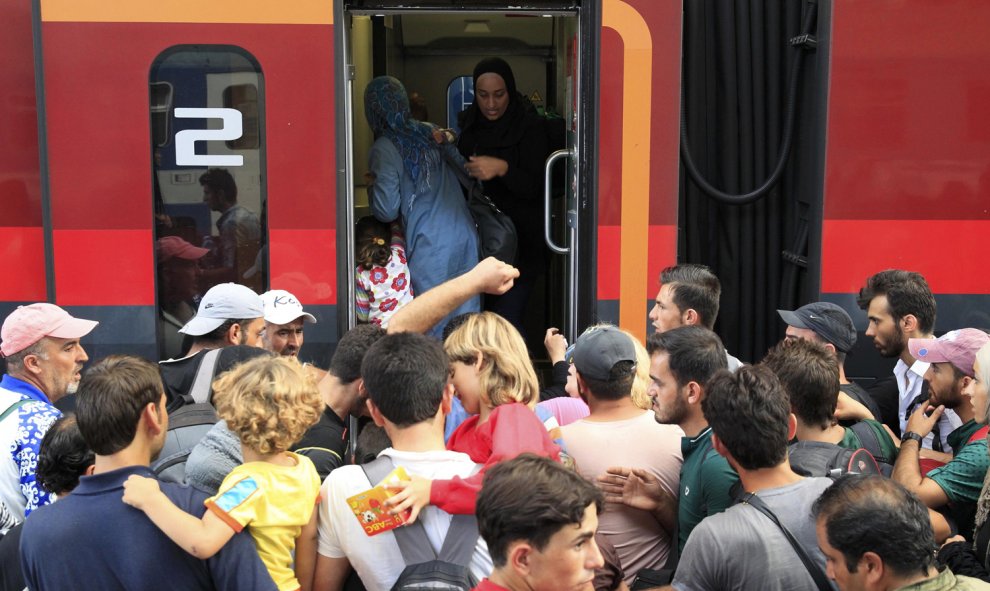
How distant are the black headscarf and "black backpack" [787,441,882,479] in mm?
2960

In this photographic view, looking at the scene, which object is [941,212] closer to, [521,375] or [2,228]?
[521,375]

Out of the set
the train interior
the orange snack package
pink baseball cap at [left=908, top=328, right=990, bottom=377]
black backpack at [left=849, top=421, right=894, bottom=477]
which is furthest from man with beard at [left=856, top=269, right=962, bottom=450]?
the train interior

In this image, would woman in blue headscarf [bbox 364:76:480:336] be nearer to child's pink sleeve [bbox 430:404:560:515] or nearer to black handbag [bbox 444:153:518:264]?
black handbag [bbox 444:153:518:264]

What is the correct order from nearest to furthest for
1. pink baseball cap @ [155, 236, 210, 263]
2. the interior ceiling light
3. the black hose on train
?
1. pink baseball cap @ [155, 236, 210, 263]
2. the black hose on train
3. the interior ceiling light

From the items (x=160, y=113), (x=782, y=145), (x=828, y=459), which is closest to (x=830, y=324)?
(x=828, y=459)

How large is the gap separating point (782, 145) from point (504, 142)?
1.36 m

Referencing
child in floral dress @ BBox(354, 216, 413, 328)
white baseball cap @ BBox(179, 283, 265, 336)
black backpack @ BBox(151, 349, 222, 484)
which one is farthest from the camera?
child in floral dress @ BBox(354, 216, 413, 328)

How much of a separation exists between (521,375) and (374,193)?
8.27 ft

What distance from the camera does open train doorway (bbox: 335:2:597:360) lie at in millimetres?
4562

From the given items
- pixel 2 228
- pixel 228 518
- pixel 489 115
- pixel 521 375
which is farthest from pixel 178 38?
pixel 228 518

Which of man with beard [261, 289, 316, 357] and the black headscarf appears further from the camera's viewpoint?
the black headscarf

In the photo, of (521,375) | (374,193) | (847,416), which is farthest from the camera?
(374,193)

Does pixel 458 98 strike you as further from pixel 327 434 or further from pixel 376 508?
pixel 376 508

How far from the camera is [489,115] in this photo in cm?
556
